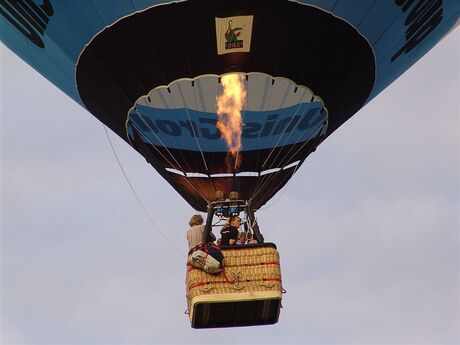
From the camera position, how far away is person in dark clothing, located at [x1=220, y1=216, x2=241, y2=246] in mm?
10625

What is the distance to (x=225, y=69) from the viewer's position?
11.2 m

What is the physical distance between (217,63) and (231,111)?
0.91 metres

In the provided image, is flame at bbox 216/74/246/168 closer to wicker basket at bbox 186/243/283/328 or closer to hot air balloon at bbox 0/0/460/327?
hot air balloon at bbox 0/0/460/327

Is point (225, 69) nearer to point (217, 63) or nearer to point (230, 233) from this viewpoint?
point (217, 63)

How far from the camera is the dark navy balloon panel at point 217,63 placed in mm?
10953

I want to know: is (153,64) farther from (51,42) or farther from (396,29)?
(396,29)

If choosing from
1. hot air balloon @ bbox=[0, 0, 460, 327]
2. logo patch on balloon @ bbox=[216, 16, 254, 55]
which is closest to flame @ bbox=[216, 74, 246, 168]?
hot air balloon @ bbox=[0, 0, 460, 327]

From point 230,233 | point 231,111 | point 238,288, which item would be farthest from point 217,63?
point 238,288

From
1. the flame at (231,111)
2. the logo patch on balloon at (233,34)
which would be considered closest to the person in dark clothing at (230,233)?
the flame at (231,111)

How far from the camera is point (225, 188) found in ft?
42.5

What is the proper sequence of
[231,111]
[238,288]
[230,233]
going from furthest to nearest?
[231,111] < [230,233] < [238,288]

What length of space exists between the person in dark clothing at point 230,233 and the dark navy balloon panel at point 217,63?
5.52 feet

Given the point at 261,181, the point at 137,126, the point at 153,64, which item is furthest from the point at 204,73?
the point at 261,181

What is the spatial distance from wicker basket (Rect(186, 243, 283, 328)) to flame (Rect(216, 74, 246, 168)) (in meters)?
2.14
